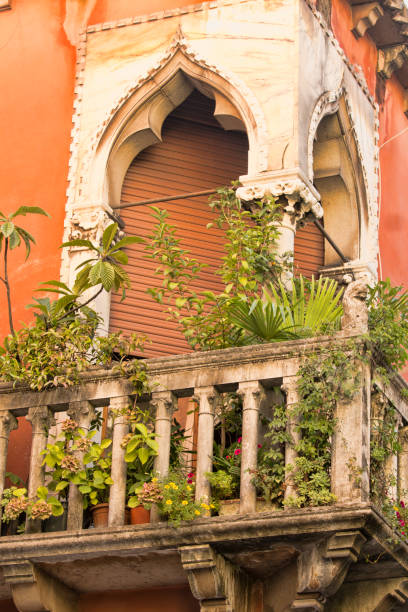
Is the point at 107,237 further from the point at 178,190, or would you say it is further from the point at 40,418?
the point at 178,190

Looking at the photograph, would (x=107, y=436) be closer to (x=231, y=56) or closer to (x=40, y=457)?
(x=40, y=457)

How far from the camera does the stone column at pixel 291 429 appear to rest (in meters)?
10.1

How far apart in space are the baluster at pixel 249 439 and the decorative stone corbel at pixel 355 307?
0.80 meters

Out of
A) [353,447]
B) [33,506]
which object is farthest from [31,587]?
[353,447]

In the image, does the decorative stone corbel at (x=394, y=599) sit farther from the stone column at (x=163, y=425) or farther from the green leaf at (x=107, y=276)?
the green leaf at (x=107, y=276)

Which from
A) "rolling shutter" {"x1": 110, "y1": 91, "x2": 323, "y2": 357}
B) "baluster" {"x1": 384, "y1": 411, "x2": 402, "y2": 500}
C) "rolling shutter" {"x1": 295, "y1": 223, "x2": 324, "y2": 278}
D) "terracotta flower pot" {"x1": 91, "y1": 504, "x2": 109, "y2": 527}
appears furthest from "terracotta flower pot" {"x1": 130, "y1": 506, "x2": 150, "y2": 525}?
"rolling shutter" {"x1": 295, "y1": 223, "x2": 324, "y2": 278}

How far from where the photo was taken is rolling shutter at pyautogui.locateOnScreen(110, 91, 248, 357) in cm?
1345

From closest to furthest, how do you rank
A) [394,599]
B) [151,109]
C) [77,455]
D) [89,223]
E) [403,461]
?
[394,599] < [77,455] < [403,461] < [89,223] < [151,109]

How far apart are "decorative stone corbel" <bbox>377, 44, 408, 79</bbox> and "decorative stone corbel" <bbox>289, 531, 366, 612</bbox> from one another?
6.86 metres

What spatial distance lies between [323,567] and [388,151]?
660cm

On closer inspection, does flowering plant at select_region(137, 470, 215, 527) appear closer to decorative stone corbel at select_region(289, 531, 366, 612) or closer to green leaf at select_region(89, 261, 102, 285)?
decorative stone corbel at select_region(289, 531, 366, 612)

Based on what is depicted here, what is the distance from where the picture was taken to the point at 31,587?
10.8 m

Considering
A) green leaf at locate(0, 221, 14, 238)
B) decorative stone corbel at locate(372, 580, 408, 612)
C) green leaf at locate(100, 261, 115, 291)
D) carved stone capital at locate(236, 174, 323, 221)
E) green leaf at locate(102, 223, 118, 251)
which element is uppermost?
carved stone capital at locate(236, 174, 323, 221)

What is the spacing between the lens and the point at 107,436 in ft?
37.7
